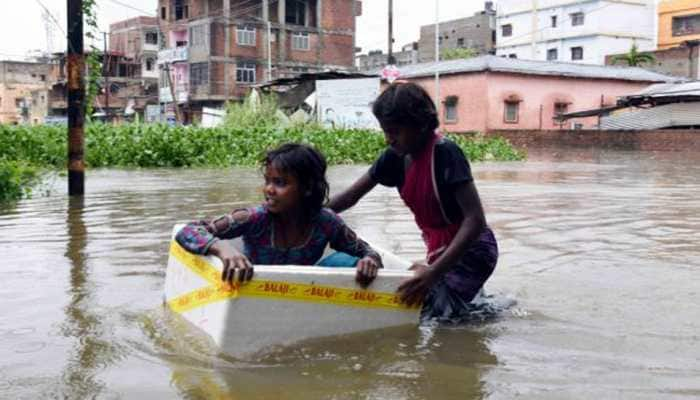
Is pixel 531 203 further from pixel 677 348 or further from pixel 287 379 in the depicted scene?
pixel 287 379

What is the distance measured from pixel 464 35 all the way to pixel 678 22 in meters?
13.8

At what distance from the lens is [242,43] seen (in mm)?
45031

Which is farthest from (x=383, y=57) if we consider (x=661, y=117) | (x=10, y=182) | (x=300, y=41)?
(x=10, y=182)

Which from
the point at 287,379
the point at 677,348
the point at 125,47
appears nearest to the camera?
the point at 287,379

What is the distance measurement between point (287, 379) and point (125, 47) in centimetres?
5414

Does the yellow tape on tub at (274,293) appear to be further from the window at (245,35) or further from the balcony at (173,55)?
the balcony at (173,55)

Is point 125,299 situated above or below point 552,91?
below

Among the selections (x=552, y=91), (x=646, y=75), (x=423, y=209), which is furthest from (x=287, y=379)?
(x=646, y=75)

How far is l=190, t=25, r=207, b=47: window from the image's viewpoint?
44.2m

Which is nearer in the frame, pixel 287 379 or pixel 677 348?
pixel 287 379

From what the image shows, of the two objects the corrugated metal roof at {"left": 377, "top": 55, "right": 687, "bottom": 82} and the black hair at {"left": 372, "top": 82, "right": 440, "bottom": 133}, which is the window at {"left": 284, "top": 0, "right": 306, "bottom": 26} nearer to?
the corrugated metal roof at {"left": 377, "top": 55, "right": 687, "bottom": 82}

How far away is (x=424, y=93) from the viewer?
3.37 meters

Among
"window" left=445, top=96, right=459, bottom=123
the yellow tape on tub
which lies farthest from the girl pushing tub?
"window" left=445, top=96, right=459, bottom=123

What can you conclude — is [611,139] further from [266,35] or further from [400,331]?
[400,331]
